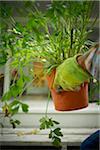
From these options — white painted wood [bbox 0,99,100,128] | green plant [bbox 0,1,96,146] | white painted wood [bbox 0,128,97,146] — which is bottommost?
white painted wood [bbox 0,128,97,146]

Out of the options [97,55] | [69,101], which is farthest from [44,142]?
[97,55]

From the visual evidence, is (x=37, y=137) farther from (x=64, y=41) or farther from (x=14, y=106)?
(x=64, y=41)

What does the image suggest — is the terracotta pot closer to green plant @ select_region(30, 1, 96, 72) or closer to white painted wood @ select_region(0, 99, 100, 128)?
green plant @ select_region(30, 1, 96, 72)

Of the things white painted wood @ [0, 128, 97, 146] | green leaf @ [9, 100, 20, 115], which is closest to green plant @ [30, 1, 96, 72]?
green leaf @ [9, 100, 20, 115]

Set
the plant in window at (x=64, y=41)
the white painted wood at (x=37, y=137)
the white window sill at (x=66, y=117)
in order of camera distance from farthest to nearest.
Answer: the white window sill at (x=66, y=117) < the white painted wood at (x=37, y=137) < the plant in window at (x=64, y=41)

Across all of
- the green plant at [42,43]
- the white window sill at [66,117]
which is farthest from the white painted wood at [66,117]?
the green plant at [42,43]

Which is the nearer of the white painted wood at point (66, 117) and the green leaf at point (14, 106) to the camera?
the green leaf at point (14, 106)

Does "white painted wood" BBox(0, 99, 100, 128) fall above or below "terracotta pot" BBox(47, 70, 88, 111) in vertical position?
below

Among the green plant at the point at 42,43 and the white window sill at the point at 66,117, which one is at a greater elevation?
the green plant at the point at 42,43

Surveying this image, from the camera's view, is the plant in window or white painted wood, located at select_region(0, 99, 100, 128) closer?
the plant in window

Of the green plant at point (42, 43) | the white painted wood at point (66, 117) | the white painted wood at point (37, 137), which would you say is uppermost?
the green plant at point (42, 43)

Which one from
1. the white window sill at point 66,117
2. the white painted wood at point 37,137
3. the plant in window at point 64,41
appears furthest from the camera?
the white window sill at point 66,117

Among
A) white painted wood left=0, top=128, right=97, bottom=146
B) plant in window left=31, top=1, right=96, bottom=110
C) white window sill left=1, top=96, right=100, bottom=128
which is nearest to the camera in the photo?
plant in window left=31, top=1, right=96, bottom=110

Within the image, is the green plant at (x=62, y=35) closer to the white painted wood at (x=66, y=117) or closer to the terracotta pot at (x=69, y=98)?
the terracotta pot at (x=69, y=98)
